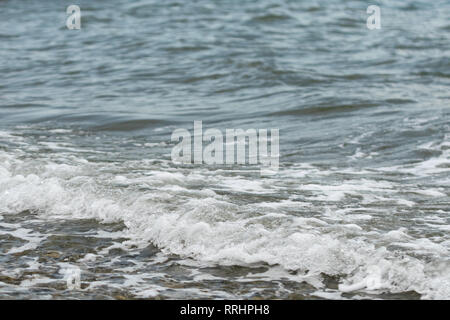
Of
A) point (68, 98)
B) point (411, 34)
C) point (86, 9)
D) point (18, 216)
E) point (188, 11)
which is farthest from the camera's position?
point (86, 9)

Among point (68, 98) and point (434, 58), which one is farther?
point (434, 58)

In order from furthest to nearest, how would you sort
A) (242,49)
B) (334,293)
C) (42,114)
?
(242,49), (42,114), (334,293)

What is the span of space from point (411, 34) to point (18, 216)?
13.1m

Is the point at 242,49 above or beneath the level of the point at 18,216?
above

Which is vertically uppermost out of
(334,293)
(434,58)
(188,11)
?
(188,11)

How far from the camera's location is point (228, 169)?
7789 mm

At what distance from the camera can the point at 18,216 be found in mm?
6312

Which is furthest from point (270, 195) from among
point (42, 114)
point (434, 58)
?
point (434, 58)

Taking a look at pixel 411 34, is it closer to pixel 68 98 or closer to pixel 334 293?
pixel 68 98

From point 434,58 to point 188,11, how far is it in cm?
824

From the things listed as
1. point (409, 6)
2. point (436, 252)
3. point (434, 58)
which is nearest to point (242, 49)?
point (434, 58)

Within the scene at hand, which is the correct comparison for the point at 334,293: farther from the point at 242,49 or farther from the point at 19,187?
the point at 242,49

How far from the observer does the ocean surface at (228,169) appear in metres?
4.89

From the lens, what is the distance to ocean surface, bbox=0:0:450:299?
16.0 ft
